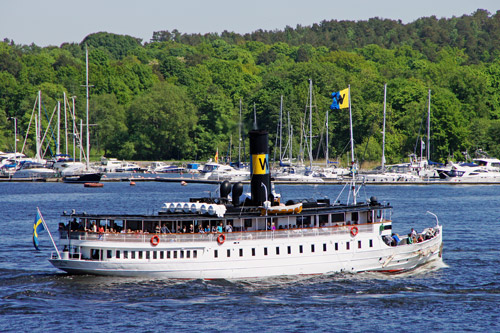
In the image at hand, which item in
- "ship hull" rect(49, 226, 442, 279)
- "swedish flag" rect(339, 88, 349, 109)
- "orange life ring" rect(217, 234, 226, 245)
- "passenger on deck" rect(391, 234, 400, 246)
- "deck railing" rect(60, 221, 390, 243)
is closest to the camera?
"deck railing" rect(60, 221, 390, 243)

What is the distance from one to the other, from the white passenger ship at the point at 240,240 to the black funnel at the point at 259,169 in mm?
67

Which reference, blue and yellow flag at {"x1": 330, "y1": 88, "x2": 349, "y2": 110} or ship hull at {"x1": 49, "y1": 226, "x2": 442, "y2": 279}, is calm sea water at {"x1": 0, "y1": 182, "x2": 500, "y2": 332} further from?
blue and yellow flag at {"x1": 330, "y1": 88, "x2": 349, "y2": 110}

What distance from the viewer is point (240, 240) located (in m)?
47.0

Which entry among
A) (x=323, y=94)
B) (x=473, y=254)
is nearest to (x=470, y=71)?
(x=323, y=94)

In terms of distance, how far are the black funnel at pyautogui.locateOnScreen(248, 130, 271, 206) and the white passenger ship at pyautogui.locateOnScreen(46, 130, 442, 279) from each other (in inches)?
2.6

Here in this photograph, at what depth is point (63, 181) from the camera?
5438 inches

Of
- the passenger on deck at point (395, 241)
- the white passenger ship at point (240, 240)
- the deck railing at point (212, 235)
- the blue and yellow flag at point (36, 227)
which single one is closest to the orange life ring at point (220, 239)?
the white passenger ship at point (240, 240)

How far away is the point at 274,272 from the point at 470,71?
152 metres

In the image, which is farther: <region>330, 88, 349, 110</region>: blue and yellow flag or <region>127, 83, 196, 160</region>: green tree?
<region>127, 83, 196, 160</region>: green tree

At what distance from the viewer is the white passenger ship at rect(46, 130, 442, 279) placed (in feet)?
152

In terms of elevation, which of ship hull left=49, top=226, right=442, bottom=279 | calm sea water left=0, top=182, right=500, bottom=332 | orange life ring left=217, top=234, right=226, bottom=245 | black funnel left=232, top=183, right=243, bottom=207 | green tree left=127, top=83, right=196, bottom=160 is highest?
green tree left=127, top=83, right=196, bottom=160

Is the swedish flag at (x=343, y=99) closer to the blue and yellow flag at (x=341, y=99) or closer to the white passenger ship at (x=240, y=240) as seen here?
the blue and yellow flag at (x=341, y=99)

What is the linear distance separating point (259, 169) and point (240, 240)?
5918 millimetres

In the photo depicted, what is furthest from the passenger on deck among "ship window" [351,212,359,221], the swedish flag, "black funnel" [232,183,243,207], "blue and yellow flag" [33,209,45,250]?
the swedish flag
